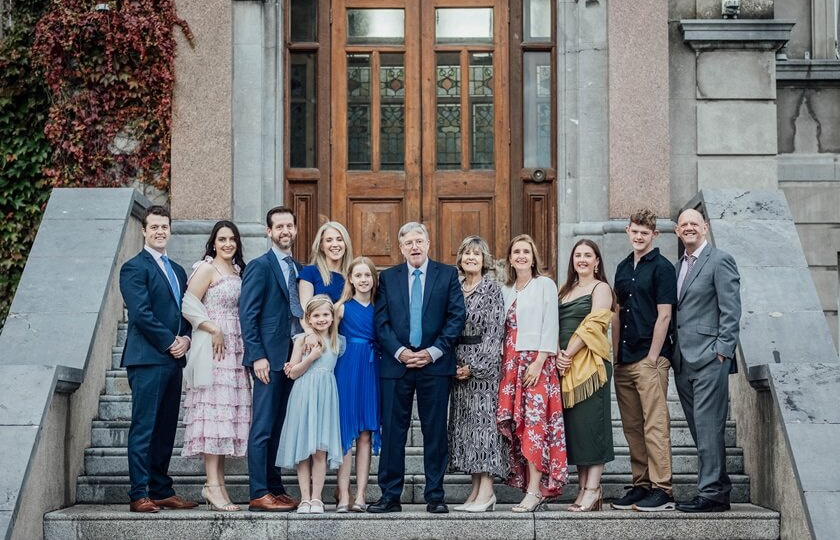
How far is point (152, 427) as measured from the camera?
8.34 m

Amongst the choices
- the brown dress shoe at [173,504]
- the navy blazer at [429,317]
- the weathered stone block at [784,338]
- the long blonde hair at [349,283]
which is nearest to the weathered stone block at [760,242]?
the weathered stone block at [784,338]

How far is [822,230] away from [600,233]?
241 centimetres

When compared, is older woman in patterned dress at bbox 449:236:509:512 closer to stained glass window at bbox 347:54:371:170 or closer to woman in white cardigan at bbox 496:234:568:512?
woman in white cardigan at bbox 496:234:568:512

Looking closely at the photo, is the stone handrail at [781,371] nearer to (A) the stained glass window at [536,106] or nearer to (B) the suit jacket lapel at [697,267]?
(B) the suit jacket lapel at [697,267]

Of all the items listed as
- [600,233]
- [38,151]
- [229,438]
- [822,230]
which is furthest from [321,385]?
[822,230]

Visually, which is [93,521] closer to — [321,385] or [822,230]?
[321,385]

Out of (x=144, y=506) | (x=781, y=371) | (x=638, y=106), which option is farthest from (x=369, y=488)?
(x=638, y=106)

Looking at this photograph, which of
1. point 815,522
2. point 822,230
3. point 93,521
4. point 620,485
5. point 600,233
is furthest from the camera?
point 822,230

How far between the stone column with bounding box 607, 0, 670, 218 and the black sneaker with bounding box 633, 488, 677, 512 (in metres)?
3.87

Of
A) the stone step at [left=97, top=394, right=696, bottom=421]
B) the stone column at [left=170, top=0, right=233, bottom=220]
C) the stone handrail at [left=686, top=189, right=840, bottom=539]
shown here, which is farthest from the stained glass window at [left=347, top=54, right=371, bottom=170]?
the stone step at [left=97, top=394, right=696, bottom=421]

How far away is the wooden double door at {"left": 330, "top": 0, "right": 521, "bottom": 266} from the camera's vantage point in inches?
481

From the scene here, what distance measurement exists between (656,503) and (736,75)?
507 centimetres

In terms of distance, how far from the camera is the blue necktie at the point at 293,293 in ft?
27.9

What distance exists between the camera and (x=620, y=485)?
348 inches
